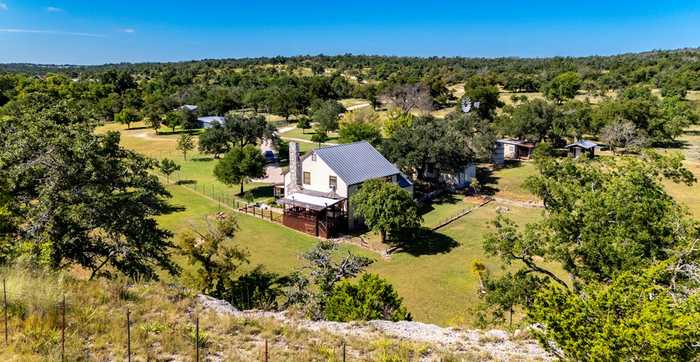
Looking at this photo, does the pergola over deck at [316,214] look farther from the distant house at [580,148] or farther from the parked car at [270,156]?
the distant house at [580,148]

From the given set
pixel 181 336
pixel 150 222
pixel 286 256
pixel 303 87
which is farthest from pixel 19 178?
pixel 303 87

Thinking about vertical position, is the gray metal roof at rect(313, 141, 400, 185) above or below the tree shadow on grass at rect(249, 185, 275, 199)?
above

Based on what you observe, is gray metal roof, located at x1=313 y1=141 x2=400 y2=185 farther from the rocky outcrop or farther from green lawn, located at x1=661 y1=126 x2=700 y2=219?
the rocky outcrop

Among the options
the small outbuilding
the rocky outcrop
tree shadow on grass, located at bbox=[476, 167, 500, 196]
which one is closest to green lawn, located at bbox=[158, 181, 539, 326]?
tree shadow on grass, located at bbox=[476, 167, 500, 196]

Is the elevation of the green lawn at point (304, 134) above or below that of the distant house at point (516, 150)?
above

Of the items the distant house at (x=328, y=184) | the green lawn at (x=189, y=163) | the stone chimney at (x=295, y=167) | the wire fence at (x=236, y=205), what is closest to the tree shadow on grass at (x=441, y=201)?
the distant house at (x=328, y=184)

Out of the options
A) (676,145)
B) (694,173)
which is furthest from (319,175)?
(676,145)
